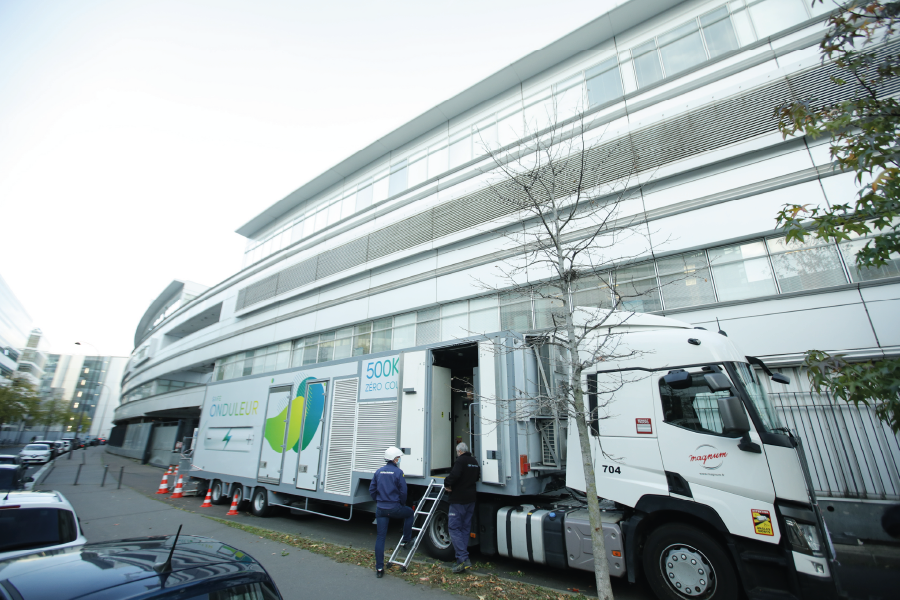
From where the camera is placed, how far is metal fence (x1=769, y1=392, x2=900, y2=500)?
756 centimetres

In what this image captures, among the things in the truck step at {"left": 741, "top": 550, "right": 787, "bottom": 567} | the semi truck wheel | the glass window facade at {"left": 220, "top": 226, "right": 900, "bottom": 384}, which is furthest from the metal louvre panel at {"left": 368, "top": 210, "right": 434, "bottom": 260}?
the truck step at {"left": 741, "top": 550, "right": 787, "bottom": 567}

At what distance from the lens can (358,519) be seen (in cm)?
1099

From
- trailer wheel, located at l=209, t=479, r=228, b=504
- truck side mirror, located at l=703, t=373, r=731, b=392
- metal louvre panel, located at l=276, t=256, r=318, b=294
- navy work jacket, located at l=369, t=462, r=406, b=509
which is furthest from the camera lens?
metal louvre panel, located at l=276, t=256, r=318, b=294

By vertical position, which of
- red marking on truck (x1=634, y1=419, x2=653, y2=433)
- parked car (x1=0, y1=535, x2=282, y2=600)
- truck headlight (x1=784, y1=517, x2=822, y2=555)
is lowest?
truck headlight (x1=784, y1=517, x2=822, y2=555)

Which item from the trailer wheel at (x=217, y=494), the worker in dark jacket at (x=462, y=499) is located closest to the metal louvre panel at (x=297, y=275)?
the trailer wheel at (x=217, y=494)

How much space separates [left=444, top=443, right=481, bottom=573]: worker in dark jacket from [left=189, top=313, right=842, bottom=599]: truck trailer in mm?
255

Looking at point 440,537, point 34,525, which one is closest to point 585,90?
point 440,537

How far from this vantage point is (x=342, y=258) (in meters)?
20.0

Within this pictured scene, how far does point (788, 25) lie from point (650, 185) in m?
5.17

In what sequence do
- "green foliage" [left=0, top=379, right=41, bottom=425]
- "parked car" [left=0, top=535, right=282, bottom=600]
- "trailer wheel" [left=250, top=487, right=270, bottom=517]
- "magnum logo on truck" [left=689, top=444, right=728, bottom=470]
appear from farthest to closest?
1. "green foliage" [left=0, top=379, right=41, bottom=425]
2. "trailer wheel" [left=250, top=487, right=270, bottom=517]
3. "magnum logo on truck" [left=689, top=444, right=728, bottom=470]
4. "parked car" [left=0, top=535, right=282, bottom=600]

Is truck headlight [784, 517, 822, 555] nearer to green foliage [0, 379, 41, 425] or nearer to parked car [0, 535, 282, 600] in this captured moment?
parked car [0, 535, 282, 600]

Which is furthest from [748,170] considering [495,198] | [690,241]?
[495,198]

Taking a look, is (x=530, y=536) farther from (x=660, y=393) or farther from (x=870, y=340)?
(x=870, y=340)

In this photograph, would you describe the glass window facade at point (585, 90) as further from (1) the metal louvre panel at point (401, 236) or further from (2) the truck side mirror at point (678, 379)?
(2) the truck side mirror at point (678, 379)
